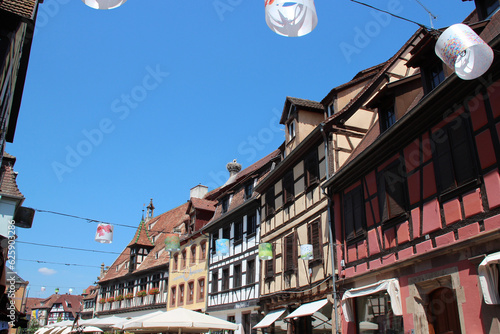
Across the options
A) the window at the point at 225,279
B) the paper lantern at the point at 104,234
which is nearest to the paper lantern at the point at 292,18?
the paper lantern at the point at 104,234

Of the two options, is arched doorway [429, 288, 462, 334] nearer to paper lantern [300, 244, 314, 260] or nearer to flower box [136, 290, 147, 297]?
paper lantern [300, 244, 314, 260]

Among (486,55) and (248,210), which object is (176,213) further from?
(486,55)

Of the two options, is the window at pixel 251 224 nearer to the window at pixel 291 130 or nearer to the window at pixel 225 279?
the window at pixel 225 279

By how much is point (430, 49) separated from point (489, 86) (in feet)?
7.66

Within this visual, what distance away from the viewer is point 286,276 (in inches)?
709

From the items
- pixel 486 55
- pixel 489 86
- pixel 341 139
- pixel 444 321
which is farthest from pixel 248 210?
pixel 486 55

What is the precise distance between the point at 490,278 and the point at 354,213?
569cm

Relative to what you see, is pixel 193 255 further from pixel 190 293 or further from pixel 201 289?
pixel 201 289

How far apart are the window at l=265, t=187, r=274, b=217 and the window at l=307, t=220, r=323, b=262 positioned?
13.4 ft

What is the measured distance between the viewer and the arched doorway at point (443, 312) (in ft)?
32.2

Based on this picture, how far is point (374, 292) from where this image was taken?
1185cm

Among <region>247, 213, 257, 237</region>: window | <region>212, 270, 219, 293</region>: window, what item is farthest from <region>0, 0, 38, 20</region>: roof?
<region>212, 270, 219, 293</region>: window

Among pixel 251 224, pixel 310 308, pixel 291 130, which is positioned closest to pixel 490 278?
pixel 310 308

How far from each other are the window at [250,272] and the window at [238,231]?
1.74 meters
